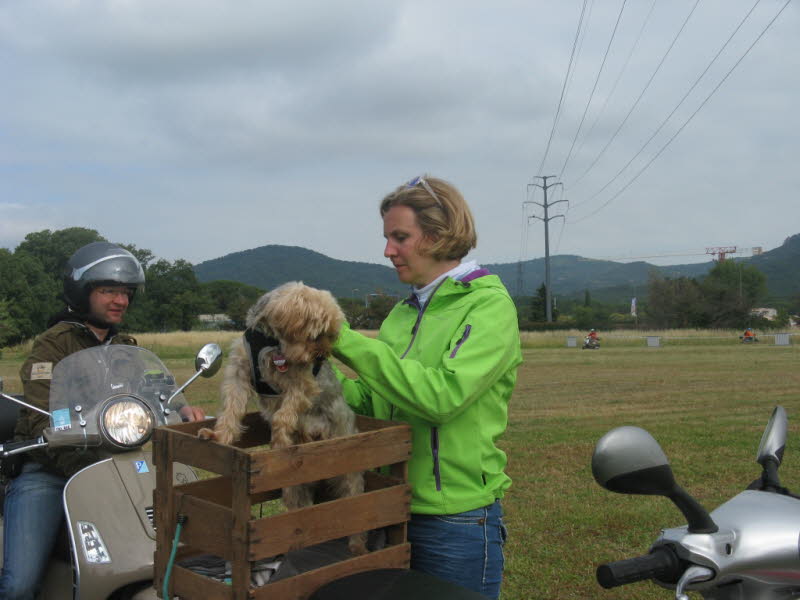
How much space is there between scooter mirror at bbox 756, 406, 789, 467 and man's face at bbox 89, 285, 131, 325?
3075 mm

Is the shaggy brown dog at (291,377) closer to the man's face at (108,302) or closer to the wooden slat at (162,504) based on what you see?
the wooden slat at (162,504)

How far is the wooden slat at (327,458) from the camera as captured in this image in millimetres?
2117

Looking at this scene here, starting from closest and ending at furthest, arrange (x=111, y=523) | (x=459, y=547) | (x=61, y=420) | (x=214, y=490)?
(x=459, y=547) < (x=214, y=490) < (x=111, y=523) < (x=61, y=420)

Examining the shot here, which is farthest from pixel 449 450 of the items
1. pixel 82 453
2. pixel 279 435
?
pixel 82 453

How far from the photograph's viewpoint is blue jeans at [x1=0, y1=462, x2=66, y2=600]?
305 cm

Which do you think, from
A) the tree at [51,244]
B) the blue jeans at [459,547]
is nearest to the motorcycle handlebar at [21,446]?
the blue jeans at [459,547]

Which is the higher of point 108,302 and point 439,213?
point 439,213

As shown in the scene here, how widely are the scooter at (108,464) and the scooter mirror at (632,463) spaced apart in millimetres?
2082

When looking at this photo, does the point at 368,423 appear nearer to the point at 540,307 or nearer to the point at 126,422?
the point at 126,422

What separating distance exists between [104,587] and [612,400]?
14.4 metres

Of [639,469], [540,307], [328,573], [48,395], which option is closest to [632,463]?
[639,469]

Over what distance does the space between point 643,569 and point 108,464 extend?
7.88 ft

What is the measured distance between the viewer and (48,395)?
138 inches

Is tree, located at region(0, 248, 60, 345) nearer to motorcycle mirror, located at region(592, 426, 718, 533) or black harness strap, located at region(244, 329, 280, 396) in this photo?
black harness strap, located at region(244, 329, 280, 396)
